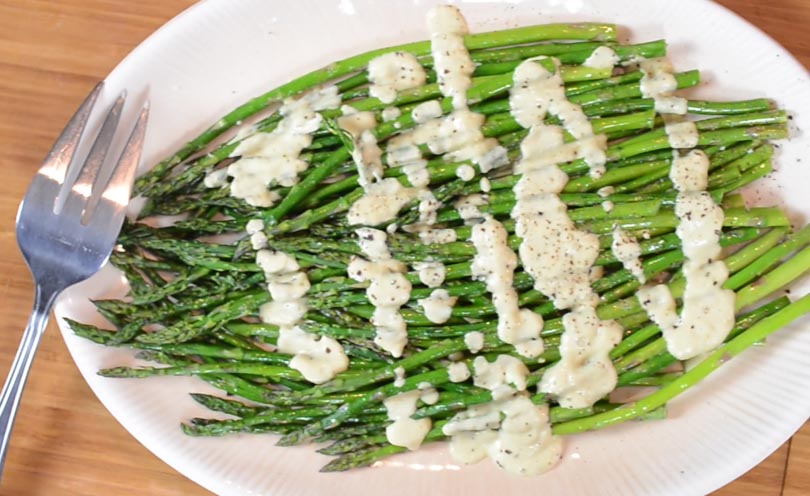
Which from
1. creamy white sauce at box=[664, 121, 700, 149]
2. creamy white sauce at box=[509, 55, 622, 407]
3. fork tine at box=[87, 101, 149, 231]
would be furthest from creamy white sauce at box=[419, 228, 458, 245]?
fork tine at box=[87, 101, 149, 231]

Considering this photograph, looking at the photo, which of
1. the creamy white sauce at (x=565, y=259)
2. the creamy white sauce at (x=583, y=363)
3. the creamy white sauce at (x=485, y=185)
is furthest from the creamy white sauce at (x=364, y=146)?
the creamy white sauce at (x=583, y=363)

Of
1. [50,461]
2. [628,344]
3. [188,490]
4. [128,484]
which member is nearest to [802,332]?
[628,344]

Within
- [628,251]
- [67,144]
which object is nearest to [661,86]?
[628,251]

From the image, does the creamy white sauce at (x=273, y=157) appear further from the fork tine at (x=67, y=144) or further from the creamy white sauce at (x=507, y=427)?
the creamy white sauce at (x=507, y=427)

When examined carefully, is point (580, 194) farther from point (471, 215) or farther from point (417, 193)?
point (417, 193)

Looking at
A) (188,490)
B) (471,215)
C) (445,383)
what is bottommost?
(188,490)

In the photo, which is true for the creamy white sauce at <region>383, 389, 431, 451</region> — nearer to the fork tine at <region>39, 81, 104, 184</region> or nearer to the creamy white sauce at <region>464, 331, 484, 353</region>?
the creamy white sauce at <region>464, 331, 484, 353</region>

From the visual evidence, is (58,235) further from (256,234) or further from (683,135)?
(683,135)
